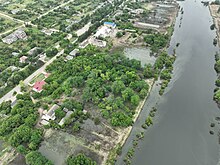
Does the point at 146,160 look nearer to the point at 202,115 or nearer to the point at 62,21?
the point at 202,115

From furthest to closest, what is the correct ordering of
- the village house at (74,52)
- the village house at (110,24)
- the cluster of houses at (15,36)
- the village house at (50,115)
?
the village house at (110,24), the cluster of houses at (15,36), the village house at (74,52), the village house at (50,115)

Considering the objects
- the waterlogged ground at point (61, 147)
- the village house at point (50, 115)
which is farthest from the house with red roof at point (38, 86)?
the waterlogged ground at point (61, 147)

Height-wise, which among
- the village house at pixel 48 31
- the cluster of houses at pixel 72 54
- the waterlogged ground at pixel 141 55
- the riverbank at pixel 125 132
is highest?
the waterlogged ground at pixel 141 55

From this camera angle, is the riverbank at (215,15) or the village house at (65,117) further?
the riverbank at (215,15)

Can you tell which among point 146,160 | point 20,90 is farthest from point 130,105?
point 20,90

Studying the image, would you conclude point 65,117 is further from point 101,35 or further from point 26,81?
point 101,35

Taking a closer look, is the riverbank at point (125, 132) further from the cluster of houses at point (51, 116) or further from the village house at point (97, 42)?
the village house at point (97, 42)

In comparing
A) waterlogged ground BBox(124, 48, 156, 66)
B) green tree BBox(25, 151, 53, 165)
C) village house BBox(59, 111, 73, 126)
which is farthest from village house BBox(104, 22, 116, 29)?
green tree BBox(25, 151, 53, 165)
